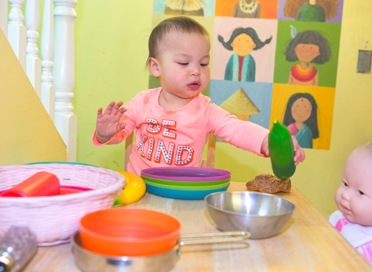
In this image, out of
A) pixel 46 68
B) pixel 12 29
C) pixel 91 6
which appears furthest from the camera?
pixel 91 6

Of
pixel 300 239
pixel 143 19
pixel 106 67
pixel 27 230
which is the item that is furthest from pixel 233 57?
pixel 27 230

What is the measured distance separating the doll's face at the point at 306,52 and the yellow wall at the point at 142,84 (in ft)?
0.56

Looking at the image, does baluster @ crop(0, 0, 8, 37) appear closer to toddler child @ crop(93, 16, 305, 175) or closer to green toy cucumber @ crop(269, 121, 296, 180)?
toddler child @ crop(93, 16, 305, 175)

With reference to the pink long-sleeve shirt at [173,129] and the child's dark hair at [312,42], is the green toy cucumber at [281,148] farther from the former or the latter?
the child's dark hair at [312,42]

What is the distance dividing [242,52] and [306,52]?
15.0 inches

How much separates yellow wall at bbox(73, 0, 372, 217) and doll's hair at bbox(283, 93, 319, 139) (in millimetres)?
116

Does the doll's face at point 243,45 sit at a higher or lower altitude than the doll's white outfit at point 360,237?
higher

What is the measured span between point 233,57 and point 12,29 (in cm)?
126

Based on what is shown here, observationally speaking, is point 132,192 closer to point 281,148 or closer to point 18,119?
point 281,148

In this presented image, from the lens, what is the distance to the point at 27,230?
47 cm

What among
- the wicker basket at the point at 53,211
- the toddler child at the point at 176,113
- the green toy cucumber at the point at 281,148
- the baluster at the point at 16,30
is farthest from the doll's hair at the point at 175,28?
the wicker basket at the point at 53,211

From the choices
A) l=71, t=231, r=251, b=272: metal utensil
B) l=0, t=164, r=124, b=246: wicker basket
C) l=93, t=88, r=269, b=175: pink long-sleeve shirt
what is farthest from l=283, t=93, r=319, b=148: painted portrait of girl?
l=71, t=231, r=251, b=272: metal utensil

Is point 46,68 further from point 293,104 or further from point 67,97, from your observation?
point 293,104

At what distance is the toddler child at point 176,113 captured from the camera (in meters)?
1.10
